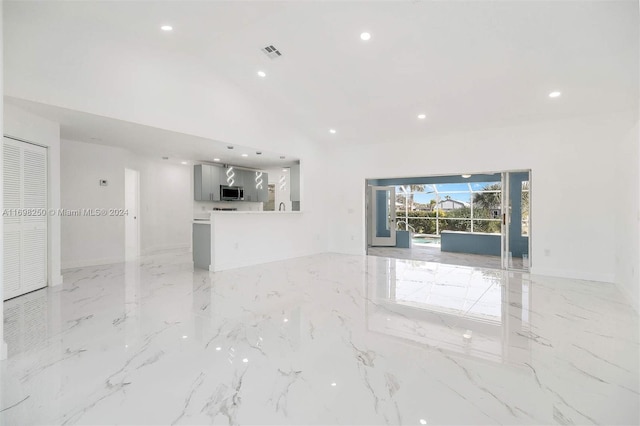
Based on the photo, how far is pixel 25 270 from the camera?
13.4ft

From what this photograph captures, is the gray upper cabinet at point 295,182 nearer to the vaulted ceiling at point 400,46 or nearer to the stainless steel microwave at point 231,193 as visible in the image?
the stainless steel microwave at point 231,193

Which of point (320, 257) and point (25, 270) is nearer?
point (25, 270)

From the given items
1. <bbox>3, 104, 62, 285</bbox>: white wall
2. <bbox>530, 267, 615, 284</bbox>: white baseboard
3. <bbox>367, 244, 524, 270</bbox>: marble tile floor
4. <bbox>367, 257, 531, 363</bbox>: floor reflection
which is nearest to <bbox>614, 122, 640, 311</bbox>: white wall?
<bbox>530, 267, 615, 284</bbox>: white baseboard

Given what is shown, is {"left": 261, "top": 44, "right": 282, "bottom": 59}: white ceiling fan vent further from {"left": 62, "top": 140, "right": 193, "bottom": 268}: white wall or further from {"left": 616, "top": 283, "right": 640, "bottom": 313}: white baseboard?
{"left": 616, "top": 283, "right": 640, "bottom": 313}: white baseboard

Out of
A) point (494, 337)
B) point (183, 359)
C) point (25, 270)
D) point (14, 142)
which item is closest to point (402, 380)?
point (494, 337)

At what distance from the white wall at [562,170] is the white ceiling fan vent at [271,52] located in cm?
362

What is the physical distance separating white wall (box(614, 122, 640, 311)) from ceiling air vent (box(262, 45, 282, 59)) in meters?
4.36

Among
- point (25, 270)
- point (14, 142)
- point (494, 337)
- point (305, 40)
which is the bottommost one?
point (494, 337)

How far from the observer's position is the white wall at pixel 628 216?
3.59 meters

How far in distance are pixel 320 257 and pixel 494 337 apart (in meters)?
4.59

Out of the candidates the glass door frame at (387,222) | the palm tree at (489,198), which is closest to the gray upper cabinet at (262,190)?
the glass door frame at (387,222)

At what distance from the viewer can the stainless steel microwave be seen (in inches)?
313

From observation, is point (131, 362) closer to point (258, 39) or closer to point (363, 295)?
point (363, 295)

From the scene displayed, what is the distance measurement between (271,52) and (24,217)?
12.8 feet
